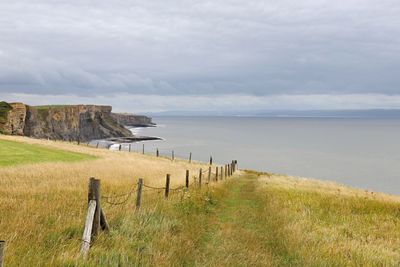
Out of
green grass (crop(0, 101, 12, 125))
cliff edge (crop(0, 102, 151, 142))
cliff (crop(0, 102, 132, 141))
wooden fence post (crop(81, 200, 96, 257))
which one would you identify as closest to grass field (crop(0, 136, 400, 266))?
wooden fence post (crop(81, 200, 96, 257))

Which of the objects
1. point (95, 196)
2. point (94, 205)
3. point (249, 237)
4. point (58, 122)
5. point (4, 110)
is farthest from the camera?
point (58, 122)

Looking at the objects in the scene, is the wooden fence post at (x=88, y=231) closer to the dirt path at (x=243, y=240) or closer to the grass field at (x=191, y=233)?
the grass field at (x=191, y=233)

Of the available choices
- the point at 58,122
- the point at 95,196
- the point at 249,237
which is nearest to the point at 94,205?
the point at 95,196

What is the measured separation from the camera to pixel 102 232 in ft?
30.4

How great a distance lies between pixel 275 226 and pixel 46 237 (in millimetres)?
7879

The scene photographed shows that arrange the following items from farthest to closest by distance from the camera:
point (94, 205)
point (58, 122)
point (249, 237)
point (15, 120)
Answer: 1. point (58, 122)
2. point (15, 120)
3. point (249, 237)
4. point (94, 205)

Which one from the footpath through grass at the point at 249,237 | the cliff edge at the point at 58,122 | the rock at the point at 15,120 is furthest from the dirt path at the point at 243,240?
the rock at the point at 15,120

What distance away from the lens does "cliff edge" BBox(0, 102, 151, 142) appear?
351 ft

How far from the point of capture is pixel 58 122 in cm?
15050

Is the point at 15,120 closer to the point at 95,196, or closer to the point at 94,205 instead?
the point at 95,196

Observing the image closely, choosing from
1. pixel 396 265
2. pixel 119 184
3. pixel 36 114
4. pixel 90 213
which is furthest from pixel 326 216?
pixel 36 114

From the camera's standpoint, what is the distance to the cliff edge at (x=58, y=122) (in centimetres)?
10694

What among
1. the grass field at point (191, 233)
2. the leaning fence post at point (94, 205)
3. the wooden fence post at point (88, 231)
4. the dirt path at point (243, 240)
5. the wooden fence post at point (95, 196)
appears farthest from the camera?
the dirt path at point (243, 240)

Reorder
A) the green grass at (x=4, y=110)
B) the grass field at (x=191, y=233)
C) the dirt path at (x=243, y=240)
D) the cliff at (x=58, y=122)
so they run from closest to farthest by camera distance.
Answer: the grass field at (x=191, y=233)
the dirt path at (x=243, y=240)
the green grass at (x=4, y=110)
the cliff at (x=58, y=122)
